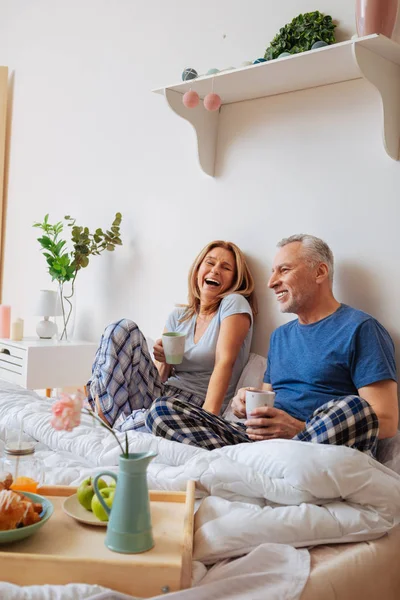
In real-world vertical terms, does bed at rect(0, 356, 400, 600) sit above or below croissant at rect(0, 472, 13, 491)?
below

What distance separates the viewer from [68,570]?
A: 109cm

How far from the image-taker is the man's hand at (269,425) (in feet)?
5.90

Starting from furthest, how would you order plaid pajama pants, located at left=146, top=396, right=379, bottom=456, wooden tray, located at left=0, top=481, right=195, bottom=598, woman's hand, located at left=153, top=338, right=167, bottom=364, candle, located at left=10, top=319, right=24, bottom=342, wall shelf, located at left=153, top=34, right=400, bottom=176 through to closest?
1. candle, located at left=10, top=319, right=24, bottom=342
2. woman's hand, located at left=153, top=338, right=167, bottom=364
3. wall shelf, located at left=153, top=34, right=400, bottom=176
4. plaid pajama pants, located at left=146, top=396, right=379, bottom=456
5. wooden tray, located at left=0, top=481, right=195, bottom=598

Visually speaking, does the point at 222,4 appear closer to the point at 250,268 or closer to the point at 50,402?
the point at 250,268

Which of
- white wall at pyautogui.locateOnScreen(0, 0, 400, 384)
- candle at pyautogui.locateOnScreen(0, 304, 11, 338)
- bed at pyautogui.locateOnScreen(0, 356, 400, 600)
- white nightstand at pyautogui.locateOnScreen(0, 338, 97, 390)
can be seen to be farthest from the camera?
candle at pyautogui.locateOnScreen(0, 304, 11, 338)

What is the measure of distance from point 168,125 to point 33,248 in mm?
1263

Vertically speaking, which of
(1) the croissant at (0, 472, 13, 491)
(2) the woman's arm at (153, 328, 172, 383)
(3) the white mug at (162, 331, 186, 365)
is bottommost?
(1) the croissant at (0, 472, 13, 491)

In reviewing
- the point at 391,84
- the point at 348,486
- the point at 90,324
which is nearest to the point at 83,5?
the point at 90,324

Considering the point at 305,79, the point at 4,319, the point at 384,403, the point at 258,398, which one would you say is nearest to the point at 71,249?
the point at 4,319

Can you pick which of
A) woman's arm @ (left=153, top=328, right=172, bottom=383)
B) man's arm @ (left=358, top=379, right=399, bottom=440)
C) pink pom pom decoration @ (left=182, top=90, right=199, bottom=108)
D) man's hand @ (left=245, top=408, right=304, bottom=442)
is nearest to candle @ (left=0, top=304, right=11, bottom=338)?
woman's arm @ (left=153, top=328, right=172, bottom=383)

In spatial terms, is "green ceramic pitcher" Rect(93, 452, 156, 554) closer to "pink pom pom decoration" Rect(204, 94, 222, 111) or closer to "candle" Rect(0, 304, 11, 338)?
"pink pom pom decoration" Rect(204, 94, 222, 111)

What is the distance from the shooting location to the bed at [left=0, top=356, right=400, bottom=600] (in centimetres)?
122

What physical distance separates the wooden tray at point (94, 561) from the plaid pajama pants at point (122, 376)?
1059 mm

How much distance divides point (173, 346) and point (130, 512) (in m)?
1.15
